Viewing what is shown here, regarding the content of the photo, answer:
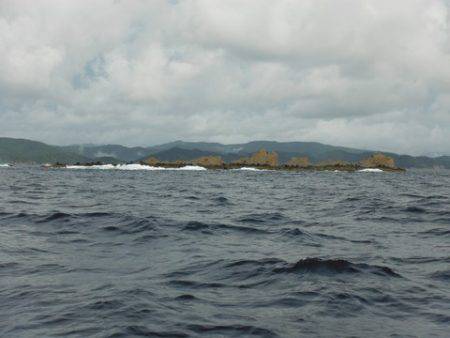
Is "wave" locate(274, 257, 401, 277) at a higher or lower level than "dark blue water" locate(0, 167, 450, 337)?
higher

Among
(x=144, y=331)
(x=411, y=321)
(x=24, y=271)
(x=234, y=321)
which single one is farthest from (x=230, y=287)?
(x=24, y=271)

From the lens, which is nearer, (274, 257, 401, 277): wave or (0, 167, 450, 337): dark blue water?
(0, 167, 450, 337): dark blue water

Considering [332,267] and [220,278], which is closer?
[220,278]

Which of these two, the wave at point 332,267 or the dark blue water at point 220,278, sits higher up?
the wave at point 332,267

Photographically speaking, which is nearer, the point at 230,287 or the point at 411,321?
the point at 411,321

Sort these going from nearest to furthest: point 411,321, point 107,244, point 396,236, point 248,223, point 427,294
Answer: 1. point 411,321
2. point 427,294
3. point 107,244
4. point 396,236
5. point 248,223

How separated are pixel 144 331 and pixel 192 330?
3.35 ft

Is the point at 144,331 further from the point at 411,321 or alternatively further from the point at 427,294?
the point at 427,294

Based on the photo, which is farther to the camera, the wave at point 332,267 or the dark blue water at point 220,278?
the wave at point 332,267

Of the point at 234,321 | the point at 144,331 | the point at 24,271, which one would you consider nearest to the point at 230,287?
the point at 234,321

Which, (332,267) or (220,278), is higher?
(332,267)

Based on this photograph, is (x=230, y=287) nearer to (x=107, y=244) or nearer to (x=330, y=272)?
(x=330, y=272)

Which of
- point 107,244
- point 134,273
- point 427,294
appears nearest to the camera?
point 427,294

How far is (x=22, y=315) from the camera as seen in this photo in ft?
34.5
